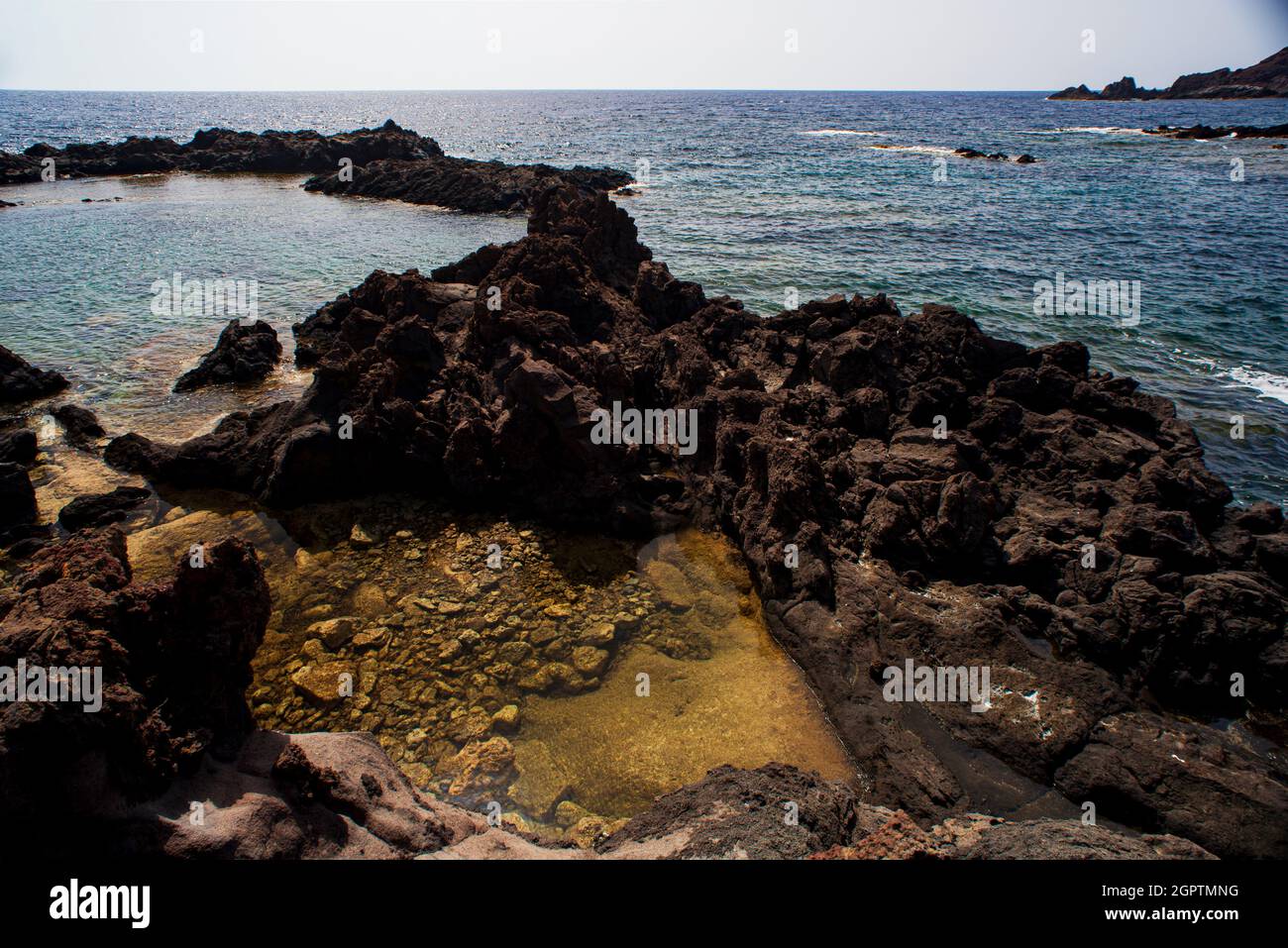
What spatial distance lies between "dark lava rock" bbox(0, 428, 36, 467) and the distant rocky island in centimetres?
22641

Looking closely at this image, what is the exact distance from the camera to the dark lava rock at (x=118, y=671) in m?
5.23

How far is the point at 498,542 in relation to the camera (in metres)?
13.4

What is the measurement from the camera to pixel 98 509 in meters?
14.1

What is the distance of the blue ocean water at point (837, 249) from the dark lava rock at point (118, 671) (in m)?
13.4

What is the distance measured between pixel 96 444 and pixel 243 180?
60034 millimetres

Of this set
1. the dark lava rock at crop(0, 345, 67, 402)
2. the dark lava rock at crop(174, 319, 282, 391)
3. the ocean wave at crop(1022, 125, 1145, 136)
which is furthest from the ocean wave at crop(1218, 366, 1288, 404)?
the ocean wave at crop(1022, 125, 1145, 136)

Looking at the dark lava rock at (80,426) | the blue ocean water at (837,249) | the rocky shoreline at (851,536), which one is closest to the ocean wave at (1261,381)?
the blue ocean water at (837,249)

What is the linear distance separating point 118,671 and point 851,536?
1072 cm

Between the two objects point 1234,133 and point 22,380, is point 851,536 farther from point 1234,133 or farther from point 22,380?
point 1234,133

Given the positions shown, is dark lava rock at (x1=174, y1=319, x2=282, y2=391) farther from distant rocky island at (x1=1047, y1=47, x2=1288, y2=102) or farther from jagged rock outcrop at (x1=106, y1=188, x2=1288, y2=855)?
distant rocky island at (x1=1047, y1=47, x2=1288, y2=102)

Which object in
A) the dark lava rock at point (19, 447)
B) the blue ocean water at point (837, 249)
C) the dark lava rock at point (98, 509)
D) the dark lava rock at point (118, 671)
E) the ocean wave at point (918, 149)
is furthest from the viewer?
the ocean wave at point (918, 149)

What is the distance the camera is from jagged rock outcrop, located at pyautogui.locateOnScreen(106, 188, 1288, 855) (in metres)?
9.46

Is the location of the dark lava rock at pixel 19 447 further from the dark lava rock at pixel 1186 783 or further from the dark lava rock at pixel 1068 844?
the dark lava rock at pixel 1186 783

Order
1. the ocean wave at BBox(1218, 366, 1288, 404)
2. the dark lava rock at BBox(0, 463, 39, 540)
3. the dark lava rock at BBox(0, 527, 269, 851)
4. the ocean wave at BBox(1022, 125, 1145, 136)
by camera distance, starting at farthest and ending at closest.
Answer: the ocean wave at BBox(1022, 125, 1145, 136) < the ocean wave at BBox(1218, 366, 1288, 404) < the dark lava rock at BBox(0, 463, 39, 540) < the dark lava rock at BBox(0, 527, 269, 851)
